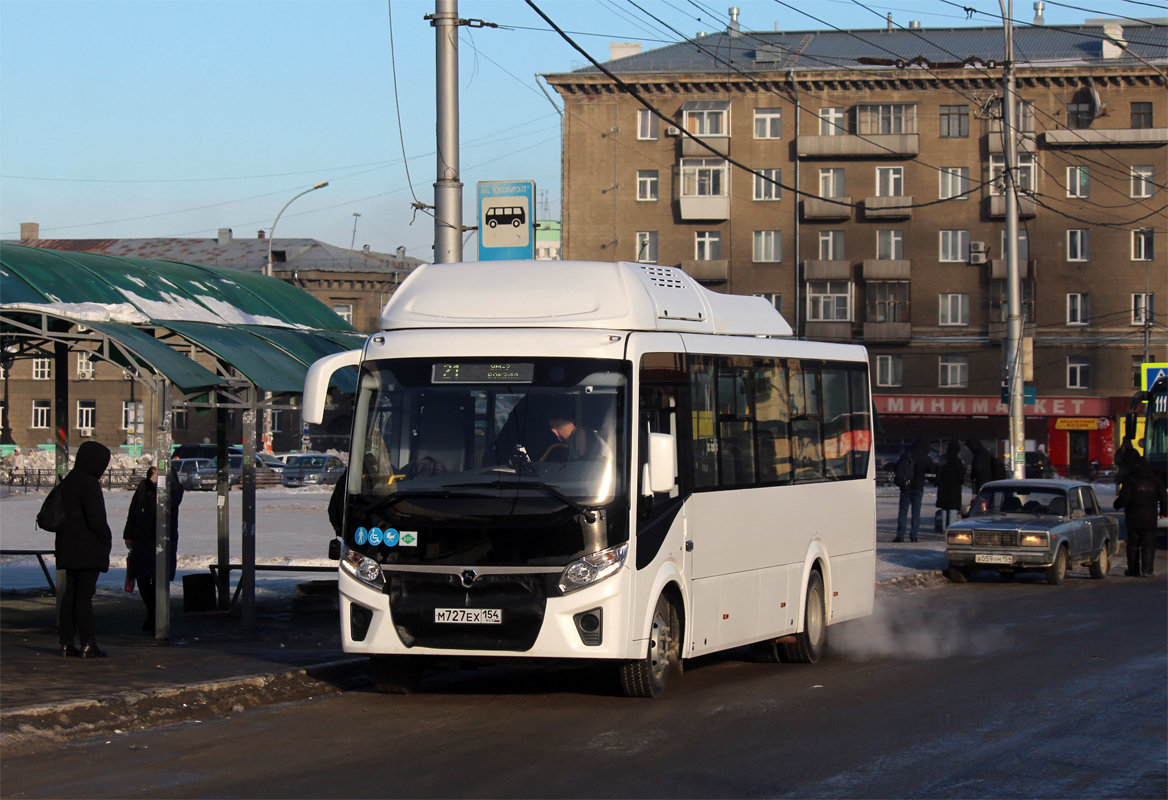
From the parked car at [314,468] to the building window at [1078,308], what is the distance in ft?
118

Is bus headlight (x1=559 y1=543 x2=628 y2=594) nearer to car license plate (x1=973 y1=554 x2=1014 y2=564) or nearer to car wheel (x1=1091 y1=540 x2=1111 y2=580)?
car license plate (x1=973 y1=554 x2=1014 y2=564)

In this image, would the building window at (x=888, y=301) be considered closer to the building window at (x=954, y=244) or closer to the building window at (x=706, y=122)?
the building window at (x=954, y=244)

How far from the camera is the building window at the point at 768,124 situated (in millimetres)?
69062

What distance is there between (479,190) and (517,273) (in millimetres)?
4867

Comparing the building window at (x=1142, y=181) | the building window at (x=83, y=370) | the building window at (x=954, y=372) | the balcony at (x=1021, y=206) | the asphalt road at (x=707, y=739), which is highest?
the building window at (x=1142, y=181)

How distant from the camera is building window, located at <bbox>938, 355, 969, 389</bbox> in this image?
68062mm

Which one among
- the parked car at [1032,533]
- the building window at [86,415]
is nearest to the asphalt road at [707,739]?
the parked car at [1032,533]

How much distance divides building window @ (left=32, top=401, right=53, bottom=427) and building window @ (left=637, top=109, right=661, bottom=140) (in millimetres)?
37999

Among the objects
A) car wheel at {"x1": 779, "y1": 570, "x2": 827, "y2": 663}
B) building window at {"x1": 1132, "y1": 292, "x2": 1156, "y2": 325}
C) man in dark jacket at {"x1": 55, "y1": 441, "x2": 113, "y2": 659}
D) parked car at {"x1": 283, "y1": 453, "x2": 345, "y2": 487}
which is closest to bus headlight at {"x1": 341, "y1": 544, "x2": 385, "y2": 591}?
man in dark jacket at {"x1": 55, "y1": 441, "x2": 113, "y2": 659}

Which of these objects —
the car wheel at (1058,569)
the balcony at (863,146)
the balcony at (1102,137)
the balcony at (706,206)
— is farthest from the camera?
the balcony at (706,206)

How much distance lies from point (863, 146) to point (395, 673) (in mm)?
61332

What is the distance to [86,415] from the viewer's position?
80688mm

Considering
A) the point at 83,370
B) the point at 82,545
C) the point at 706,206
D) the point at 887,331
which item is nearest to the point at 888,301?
the point at 887,331

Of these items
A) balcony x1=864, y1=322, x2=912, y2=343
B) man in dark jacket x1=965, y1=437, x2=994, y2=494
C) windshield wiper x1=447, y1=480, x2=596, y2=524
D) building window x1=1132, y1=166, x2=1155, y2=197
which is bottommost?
man in dark jacket x1=965, y1=437, x2=994, y2=494
